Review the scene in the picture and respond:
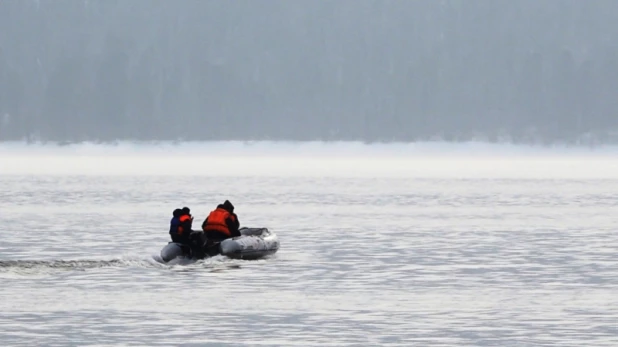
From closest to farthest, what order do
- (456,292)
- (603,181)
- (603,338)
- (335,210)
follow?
(603,338) → (456,292) → (335,210) → (603,181)

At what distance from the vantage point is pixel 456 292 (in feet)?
106

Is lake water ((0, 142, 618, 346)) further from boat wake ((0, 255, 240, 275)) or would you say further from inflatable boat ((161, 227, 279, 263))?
inflatable boat ((161, 227, 279, 263))

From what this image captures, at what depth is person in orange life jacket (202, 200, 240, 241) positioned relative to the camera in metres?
38.6

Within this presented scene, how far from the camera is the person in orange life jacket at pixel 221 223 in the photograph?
38.6 meters

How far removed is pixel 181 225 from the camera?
3769 centimetres

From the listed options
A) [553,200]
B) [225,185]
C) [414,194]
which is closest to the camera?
[553,200]

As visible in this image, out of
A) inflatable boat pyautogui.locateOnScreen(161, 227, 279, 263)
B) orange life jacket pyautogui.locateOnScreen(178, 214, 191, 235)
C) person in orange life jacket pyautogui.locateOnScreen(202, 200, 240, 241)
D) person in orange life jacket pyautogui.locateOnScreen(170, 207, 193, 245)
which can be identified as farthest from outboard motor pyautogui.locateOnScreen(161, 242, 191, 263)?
person in orange life jacket pyautogui.locateOnScreen(202, 200, 240, 241)

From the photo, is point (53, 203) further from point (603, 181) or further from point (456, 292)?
point (603, 181)

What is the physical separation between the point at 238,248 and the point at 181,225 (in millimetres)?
2015

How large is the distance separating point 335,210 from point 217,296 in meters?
41.8

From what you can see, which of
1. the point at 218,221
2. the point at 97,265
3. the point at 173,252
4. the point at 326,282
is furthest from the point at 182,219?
the point at 326,282

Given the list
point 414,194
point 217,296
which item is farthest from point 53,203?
point 217,296

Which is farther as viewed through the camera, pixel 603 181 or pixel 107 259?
pixel 603 181

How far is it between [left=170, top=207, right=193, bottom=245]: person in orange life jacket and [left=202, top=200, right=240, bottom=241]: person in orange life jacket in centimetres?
74
